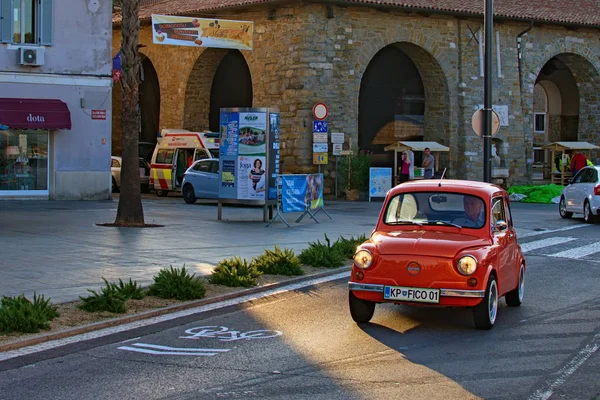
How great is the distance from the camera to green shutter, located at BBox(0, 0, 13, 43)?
25500 mm

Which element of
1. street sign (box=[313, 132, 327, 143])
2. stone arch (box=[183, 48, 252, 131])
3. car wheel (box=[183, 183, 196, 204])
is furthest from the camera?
stone arch (box=[183, 48, 252, 131])

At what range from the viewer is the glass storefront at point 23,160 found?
2653cm

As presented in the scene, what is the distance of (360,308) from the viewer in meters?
9.48

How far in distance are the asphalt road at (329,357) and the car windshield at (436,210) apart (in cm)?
108

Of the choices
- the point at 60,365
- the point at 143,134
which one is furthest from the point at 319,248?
the point at 143,134

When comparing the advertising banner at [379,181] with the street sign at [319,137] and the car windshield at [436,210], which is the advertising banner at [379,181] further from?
the car windshield at [436,210]

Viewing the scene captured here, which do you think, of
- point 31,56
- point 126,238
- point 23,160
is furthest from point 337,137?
point 126,238

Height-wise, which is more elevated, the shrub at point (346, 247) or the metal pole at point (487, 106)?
the metal pole at point (487, 106)

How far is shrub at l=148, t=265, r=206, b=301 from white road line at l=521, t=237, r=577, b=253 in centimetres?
797

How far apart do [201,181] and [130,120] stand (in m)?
8.88

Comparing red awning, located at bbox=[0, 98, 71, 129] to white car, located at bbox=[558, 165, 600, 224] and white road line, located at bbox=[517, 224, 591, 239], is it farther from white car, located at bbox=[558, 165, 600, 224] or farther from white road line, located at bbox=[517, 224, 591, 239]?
white car, located at bbox=[558, 165, 600, 224]

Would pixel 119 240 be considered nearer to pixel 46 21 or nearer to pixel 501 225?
pixel 501 225

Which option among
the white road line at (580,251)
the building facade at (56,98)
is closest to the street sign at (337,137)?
the building facade at (56,98)

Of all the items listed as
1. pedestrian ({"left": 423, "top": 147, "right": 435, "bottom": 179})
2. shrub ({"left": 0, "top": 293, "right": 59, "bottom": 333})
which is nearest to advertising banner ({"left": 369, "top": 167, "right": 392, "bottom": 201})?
pedestrian ({"left": 423, "top": 147, "right": 435, "bottom": 179})
